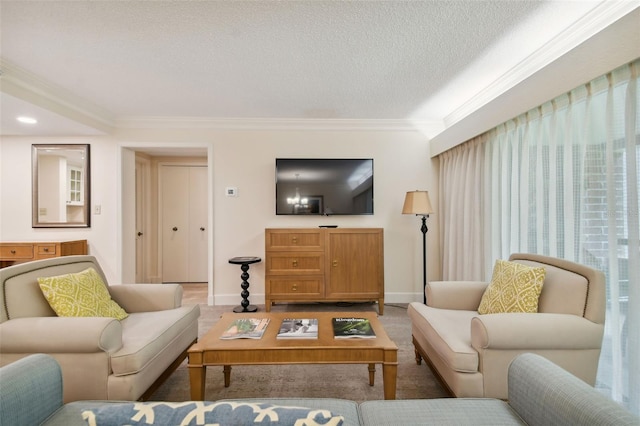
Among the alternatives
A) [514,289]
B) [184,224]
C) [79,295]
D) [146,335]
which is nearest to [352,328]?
[514,289]

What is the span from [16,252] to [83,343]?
2956 mm

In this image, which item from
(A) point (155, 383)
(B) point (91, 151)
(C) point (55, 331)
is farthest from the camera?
(B) point (91, 151)

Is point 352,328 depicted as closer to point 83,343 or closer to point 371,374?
point 371,374

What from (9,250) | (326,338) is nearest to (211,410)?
(326,338)

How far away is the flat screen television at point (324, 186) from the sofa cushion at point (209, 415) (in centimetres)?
310

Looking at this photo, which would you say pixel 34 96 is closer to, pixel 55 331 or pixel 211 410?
pixel 55 331

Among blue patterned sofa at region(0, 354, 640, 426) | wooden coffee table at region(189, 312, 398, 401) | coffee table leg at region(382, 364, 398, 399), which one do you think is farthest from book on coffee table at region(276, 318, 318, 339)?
blue patterned sofa at region(0, 354, 640, 426)

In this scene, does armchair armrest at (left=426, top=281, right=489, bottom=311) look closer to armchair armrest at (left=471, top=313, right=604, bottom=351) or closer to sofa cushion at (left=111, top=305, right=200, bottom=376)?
armchair armrest at (left=471, top=313, right=604, bottom=351)

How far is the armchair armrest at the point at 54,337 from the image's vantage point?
143cm

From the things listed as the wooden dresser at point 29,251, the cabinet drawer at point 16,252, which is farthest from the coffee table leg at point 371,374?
the cabinet drawer at point 16,252

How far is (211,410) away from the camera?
0.62m

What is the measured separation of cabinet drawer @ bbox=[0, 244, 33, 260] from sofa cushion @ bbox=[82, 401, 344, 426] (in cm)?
393

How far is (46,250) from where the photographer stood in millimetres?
3291

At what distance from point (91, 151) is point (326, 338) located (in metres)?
3.89
